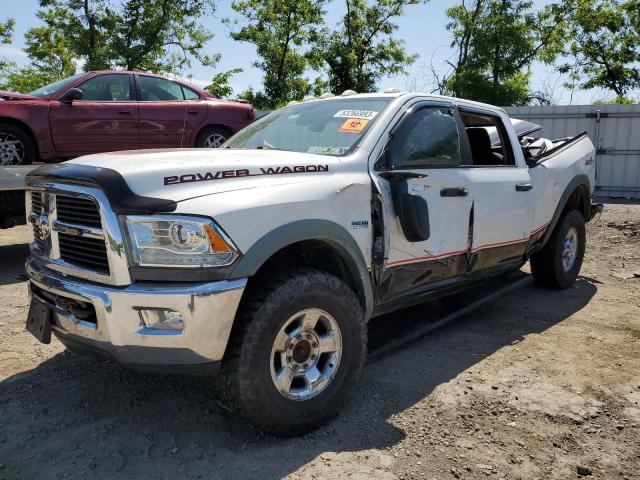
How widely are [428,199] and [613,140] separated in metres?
11.6

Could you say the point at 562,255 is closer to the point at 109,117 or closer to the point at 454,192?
the point at 454,192

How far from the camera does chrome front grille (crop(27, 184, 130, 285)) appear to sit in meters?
2.43

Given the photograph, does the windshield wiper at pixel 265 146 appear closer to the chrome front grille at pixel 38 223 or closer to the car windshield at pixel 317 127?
the car windshield at pixel 317 127

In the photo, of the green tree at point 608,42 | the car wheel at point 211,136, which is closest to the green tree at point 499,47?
the green tree at point 608,42

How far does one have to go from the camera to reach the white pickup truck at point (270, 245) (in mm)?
2414

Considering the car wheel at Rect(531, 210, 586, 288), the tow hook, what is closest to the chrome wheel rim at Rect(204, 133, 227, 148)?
the car wheel at Rect(531, 210, 586, 288)

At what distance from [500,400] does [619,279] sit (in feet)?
12.6

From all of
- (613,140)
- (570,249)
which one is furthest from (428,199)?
(613,140)

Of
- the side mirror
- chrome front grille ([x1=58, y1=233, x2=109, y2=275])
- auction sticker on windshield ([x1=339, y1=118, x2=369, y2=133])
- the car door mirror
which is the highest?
the side mirror

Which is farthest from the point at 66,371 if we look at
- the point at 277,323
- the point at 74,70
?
the point at 74,70

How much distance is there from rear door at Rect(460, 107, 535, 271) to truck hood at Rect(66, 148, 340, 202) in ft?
4.78

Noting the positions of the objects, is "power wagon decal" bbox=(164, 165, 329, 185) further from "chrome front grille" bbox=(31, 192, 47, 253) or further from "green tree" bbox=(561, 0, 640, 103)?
"green tree" bbox=(561, 0, 640, 103)

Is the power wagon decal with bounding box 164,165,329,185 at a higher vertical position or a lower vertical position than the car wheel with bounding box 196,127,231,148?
lower

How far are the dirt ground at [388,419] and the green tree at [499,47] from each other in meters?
19.9
